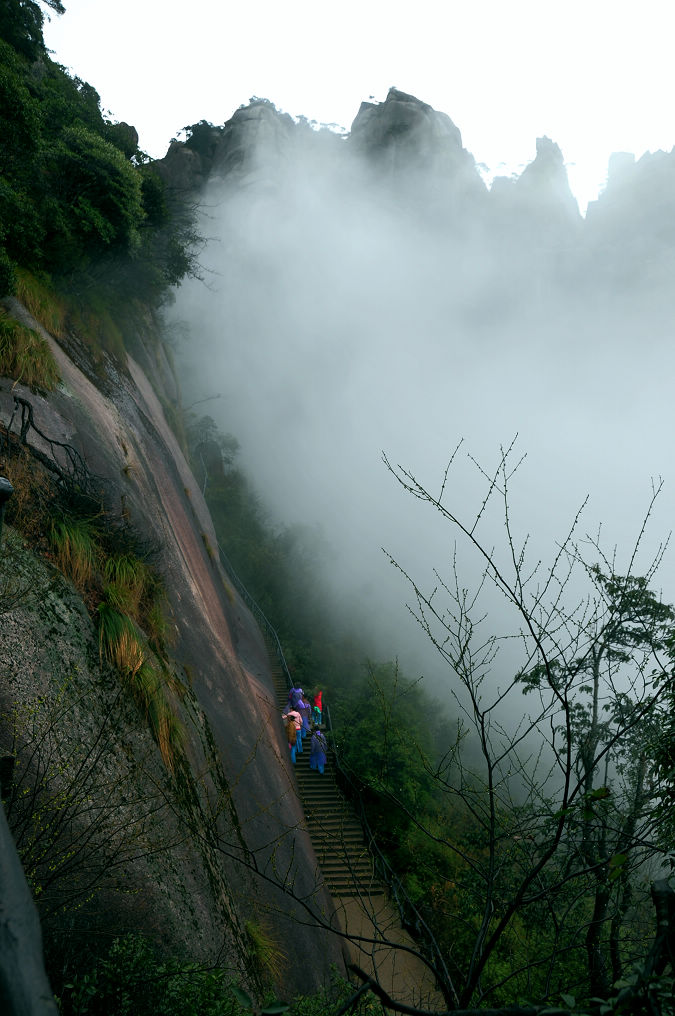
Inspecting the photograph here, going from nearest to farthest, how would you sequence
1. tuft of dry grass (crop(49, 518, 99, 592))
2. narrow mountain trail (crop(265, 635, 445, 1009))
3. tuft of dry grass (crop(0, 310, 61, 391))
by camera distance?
tuft of dry grass (crop(49, 518, 99, 592)), tuft of dry grass (crop(0, 310, 61, 391)), narrow mountain trail (crop(265, 635, 445, 1009))

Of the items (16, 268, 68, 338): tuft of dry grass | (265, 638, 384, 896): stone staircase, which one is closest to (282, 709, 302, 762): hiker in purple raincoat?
(265, 638, 384, 896): stone staircase

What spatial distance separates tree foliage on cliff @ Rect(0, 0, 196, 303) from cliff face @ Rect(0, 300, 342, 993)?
1773 millimetres

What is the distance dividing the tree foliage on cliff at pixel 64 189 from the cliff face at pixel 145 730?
5.82 feet

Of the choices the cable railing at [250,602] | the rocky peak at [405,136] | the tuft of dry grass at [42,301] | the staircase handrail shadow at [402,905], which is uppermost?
the rocky peak at [405,136]

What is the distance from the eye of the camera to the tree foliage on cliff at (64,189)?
9312mm

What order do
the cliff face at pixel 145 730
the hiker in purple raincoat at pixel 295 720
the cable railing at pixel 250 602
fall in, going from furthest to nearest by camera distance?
the cable railing at pixel 250 602, the hiker in purple raincoat at pixel 295 720, the cliff face at pixel 145 730

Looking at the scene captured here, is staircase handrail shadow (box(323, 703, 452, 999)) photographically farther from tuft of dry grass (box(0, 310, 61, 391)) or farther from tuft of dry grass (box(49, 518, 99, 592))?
tuft of dry grass (box(0, 310, 61, 391))

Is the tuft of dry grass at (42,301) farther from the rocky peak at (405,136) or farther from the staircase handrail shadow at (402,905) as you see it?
the rocky peak at (405,136)

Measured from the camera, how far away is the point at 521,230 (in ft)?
275

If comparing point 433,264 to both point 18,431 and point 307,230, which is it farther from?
point 18,431

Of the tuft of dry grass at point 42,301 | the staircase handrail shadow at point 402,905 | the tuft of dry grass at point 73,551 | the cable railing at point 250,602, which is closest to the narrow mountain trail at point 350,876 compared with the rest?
the cable railing at point 250,602

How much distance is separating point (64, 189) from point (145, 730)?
11.2 m

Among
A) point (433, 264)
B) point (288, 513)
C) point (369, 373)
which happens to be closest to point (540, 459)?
point (369, 373)

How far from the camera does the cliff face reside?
15.8 feet
